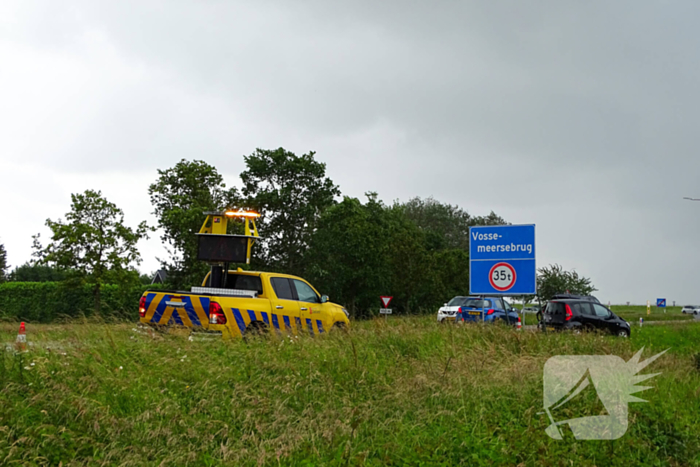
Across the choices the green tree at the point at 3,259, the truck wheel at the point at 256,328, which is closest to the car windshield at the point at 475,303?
the truck wheel at the point at 256,328

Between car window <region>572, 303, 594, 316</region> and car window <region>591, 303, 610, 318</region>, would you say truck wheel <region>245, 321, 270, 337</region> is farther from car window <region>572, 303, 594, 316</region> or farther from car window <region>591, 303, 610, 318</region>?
car window <region>591, 303, 610, 318</region>

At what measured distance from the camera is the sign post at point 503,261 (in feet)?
43.0

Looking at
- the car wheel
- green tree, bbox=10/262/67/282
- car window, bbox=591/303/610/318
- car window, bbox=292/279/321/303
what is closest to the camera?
the car wheel

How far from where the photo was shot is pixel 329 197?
140 feet

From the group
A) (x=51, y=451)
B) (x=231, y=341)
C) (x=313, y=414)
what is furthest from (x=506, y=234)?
(x=51, y=451)

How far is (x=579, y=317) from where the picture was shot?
69.1ft

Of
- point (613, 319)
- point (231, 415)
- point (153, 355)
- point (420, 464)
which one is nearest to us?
point (420, 464)

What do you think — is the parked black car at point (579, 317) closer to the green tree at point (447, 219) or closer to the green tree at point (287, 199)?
the green tree at point (287, 199)

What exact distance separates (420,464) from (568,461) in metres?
1.44

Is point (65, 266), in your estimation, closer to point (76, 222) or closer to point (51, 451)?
point (76, 222)

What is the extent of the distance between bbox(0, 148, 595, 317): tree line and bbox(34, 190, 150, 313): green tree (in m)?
0.05

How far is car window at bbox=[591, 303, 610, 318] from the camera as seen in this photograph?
71.2 feet

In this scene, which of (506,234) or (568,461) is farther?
(506,234)

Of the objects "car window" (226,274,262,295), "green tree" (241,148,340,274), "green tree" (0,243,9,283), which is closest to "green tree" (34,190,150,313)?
"green tree" (241,148,340,274)
